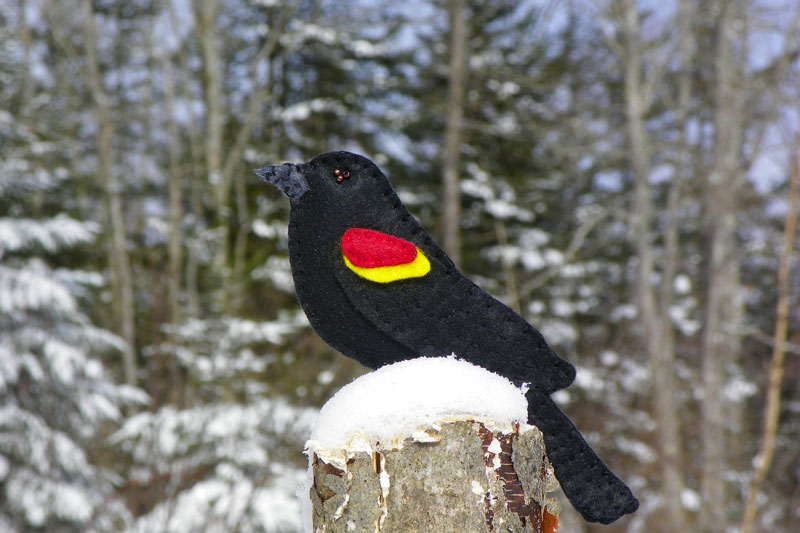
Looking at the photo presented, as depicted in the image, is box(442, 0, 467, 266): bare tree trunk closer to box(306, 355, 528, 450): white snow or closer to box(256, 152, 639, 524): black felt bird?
box(256, 152, 639, 524): black felt bird

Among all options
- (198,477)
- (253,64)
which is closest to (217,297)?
(198,477)

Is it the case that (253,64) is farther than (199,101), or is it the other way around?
(199,101)

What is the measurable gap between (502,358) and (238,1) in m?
11.1

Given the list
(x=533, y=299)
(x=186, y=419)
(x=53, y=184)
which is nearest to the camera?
(x=186, y=419)

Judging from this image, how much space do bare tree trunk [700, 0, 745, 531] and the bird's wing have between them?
29.9ft

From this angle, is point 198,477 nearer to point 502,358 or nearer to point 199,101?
point 502,358

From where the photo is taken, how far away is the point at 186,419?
5754 mm

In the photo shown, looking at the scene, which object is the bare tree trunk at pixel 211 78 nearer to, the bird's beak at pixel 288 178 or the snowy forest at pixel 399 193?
the snowy forest at pixel 399 193

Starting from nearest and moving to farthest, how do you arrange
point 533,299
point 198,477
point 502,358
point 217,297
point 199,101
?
1. point 502,358
2. point 198,477
3. point 217,297
4. point 533,299
5. point 199,101

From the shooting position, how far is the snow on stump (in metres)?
1.52

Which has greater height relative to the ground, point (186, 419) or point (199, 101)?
point (199, 101)

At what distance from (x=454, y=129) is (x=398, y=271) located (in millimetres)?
8571

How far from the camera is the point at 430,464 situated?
1.54m

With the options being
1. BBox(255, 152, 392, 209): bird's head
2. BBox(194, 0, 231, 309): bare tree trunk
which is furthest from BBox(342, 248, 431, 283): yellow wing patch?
BBox(194, 0, 231, 309): bare tree trunk
